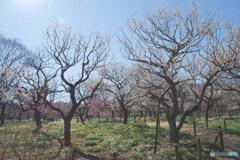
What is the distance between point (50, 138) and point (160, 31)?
8.16 m

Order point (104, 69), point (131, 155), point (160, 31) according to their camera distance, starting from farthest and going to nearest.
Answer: point (104, 69) < point (160, 31) < point (131, 155)

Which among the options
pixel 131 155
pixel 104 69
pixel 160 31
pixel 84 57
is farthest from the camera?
pixel 104 69

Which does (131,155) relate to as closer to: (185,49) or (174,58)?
(174,58)

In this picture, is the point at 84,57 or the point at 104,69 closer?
the point at 84,57

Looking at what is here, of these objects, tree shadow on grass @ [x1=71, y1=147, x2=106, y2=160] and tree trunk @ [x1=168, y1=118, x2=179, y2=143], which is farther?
tree trunk @ [x1=168, y1=118, x2=179, y2=143]

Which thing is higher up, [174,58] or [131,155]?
[174,58]

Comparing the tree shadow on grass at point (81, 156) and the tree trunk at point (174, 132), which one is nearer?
the tree shadow on grass at point (81, 156)

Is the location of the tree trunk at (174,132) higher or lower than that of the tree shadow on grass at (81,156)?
higher

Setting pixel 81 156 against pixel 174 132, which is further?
pixel 174 132

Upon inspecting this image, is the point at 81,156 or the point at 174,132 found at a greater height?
the point at 174,132

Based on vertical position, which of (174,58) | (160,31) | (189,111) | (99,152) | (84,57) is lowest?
(99,152)

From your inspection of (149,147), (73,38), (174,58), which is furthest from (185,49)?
(73,38)

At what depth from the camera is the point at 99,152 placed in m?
7.29

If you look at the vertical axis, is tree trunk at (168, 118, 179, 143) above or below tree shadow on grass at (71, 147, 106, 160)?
above
